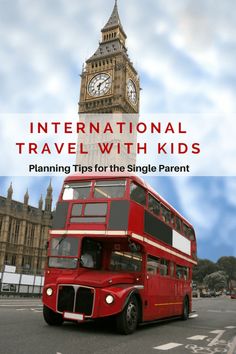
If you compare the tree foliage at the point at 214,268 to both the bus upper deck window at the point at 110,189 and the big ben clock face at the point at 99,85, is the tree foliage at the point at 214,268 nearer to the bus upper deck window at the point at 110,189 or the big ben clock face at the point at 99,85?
the big ben clock face at the point at 99,85

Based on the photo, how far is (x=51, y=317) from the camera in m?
11.2

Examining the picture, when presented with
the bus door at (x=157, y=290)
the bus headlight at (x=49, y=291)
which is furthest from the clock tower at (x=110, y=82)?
the bus headlight at (x=49, y=291)

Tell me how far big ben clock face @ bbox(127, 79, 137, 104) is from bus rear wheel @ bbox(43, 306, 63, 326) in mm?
93827

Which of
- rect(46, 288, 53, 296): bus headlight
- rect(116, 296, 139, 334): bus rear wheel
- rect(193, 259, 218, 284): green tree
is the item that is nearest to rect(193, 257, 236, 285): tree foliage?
rect(193, 259, 218, 284): green tree

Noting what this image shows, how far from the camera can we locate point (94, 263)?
11273 millimetres

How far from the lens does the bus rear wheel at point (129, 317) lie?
399 inches

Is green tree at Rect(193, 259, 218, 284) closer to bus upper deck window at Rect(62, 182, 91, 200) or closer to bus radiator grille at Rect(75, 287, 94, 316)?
bus upper deck window at Rect(62, 182, 91, 200)

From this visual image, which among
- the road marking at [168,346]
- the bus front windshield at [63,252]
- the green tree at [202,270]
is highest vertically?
the green tree at [202,270]

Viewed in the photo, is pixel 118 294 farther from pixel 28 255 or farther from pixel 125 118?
pixel 125 118

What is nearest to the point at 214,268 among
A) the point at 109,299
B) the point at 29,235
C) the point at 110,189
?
the point at 29,235

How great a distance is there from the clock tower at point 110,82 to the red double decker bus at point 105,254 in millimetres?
85494

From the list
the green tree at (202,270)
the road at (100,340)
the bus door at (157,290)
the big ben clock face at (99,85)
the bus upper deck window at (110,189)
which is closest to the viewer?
the road at (100,340)

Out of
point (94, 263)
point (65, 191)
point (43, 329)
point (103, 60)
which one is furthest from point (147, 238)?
point (103, 60)

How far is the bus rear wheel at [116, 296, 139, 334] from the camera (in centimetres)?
1013
